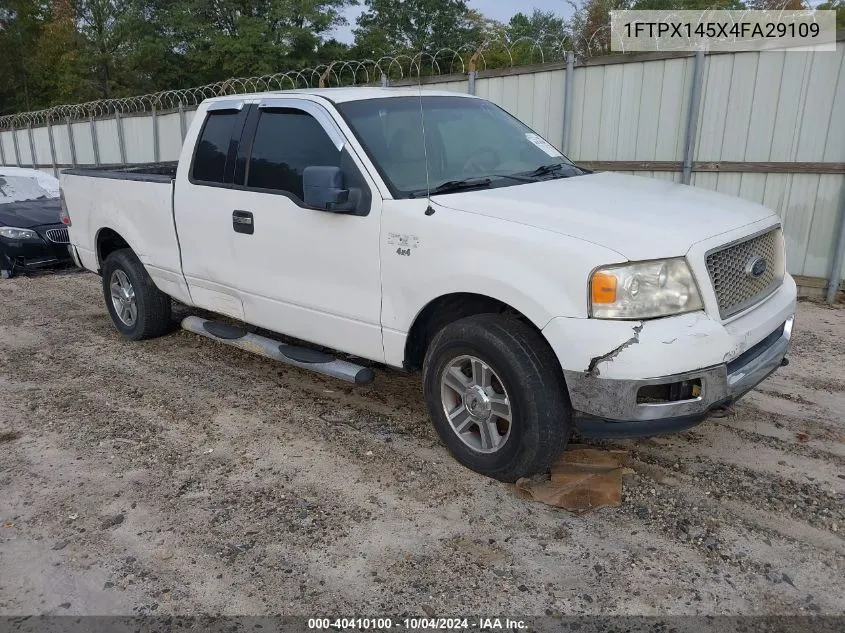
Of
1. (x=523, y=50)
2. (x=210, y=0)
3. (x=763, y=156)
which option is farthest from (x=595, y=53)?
(x=210, y=0)

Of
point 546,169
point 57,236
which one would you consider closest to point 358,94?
point 546,169

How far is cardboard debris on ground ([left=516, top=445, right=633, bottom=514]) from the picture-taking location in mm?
3451

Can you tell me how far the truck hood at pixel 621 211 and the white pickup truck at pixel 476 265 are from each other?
0.01 metres

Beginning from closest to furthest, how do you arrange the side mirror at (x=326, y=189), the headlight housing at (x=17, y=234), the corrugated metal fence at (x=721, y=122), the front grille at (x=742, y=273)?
the front grille at (x=742, y=273) → the side mirror at (x=326, y=189) → the corrugated metal fence at (x=721, y=122) → the headlight housing at (x=17, y=234)

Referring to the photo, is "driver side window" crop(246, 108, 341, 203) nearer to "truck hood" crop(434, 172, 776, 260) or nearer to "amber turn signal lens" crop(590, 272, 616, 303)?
"truck hood" crop(434, 172, 776, 260)

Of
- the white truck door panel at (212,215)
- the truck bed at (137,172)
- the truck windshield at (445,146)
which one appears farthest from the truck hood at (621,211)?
the truck bed at (137,172)

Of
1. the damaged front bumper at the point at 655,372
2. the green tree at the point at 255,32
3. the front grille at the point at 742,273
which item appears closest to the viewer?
the damaged front bumper at the point at 655,372

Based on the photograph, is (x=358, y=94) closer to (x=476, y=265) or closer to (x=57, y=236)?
(x=476, y=265)

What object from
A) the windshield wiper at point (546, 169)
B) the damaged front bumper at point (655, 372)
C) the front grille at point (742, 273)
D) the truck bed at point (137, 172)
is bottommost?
the damaged front bumper at point (655, 372)

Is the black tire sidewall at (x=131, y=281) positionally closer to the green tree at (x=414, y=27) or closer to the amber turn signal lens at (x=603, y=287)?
the amber turn signal lens at (x=603, y=287)

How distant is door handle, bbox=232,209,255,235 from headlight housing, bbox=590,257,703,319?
7.94 ft

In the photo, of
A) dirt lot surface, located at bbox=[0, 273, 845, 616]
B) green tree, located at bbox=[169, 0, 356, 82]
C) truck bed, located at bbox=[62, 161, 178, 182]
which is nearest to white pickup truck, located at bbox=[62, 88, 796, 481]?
truck bed, located at bbox=[62, 161, 178, 182]

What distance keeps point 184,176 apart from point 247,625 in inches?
135

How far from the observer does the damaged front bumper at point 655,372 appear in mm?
2986
